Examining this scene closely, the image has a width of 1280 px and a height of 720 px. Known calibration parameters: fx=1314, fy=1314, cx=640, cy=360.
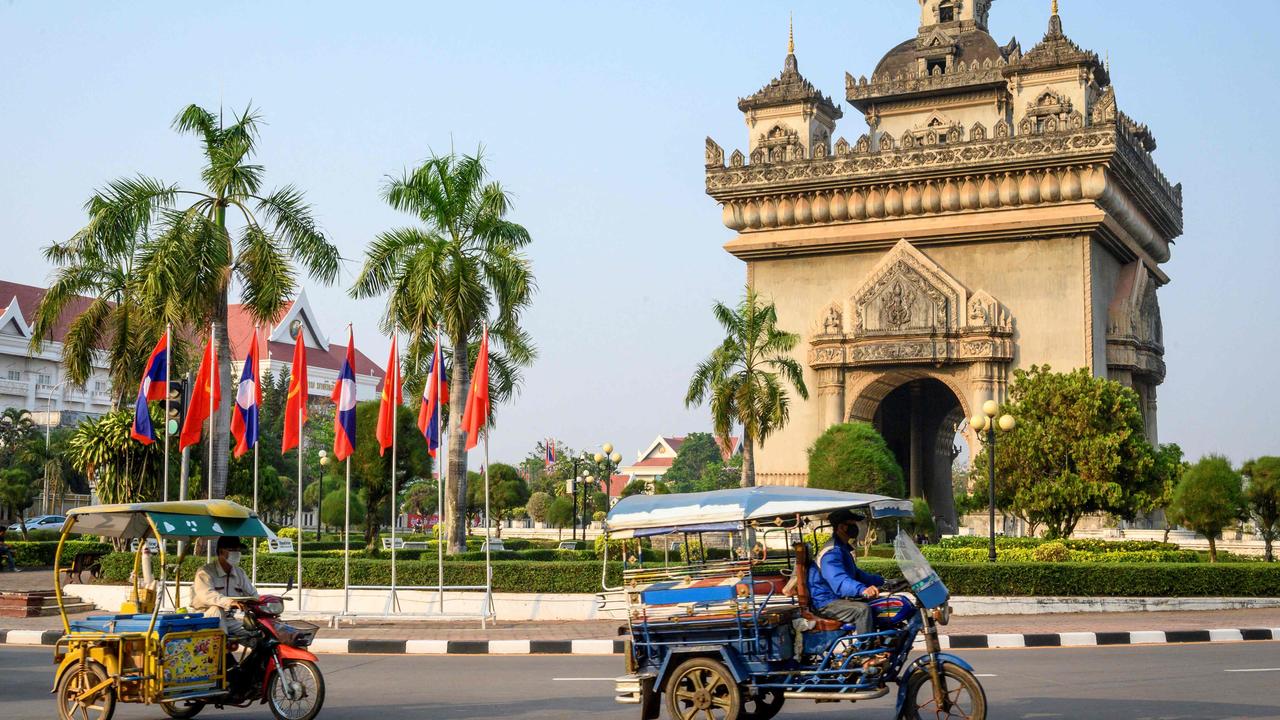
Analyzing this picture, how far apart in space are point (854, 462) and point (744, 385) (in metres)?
3.51

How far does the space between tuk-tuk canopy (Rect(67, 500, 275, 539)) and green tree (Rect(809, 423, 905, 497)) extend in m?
24.3

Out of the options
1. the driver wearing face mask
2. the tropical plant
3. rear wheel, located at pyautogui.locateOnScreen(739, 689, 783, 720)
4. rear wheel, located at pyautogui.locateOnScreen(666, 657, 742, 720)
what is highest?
the tropical plant

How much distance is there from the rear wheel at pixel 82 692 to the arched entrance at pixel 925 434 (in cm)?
3463

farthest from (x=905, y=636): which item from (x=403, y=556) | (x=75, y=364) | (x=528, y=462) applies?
(x=528, y=462)

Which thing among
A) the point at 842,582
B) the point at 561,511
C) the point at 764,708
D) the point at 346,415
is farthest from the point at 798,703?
the point at 561,511

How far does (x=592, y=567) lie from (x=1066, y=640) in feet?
24.1

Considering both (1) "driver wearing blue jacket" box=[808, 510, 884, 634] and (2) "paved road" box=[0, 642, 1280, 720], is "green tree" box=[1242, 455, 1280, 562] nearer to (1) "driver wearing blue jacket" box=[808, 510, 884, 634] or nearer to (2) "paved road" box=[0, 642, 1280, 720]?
(2) "paved road" box=[0, 642, 1280, 720]

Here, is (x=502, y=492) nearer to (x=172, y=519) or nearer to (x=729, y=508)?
(x=172, y=519)

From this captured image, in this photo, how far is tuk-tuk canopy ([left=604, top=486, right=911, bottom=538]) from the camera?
8734mm

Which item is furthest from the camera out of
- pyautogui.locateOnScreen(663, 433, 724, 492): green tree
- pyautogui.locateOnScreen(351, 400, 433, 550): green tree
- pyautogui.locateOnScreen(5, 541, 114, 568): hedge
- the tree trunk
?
pyautogui.locateOnScreen(663, 433, 724, 492): green tree

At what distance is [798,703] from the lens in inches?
424

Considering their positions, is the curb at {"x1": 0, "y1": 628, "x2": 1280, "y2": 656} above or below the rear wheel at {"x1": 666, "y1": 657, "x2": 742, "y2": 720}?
below

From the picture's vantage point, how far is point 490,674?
12711 mm

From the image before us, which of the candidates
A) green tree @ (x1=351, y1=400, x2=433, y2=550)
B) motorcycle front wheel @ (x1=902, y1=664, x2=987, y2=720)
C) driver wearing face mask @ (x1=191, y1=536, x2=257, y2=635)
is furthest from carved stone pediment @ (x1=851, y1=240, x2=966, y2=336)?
motorcycle front wheel @ (x1=902, y1=664, x2=987, y2=720)
